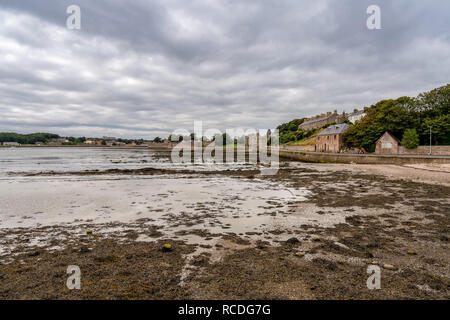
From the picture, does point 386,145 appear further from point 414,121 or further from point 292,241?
point 292,241

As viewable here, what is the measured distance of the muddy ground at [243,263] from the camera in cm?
408

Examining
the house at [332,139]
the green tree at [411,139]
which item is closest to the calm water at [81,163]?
the green tree at [411,139]

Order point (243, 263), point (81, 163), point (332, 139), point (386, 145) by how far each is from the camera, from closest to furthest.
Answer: point (243, 263), point (81, 163), point (386, 145), point (332, 139)

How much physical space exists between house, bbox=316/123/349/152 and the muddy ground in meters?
51.9

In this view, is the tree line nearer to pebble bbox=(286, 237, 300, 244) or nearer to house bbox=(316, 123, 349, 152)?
house bbox=(316, 123, 349, 152)

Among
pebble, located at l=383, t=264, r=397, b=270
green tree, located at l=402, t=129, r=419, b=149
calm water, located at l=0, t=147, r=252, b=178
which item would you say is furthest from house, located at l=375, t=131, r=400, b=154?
pebble, located at l=383, t=264, r=397, b=270

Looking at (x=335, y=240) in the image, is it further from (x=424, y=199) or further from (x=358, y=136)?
(x=358, y=136)

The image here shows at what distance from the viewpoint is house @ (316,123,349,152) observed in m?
56.6

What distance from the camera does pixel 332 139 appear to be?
59.8 meters

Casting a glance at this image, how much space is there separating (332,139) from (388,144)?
16533 mm

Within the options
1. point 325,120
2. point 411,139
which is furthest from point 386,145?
point 325,120

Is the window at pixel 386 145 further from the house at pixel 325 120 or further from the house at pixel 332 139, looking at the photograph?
the house at pixel 325 120

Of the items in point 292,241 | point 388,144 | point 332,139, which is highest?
point 332,139

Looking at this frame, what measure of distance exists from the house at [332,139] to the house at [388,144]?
37.3ft
